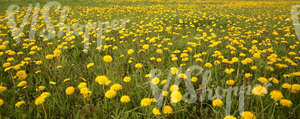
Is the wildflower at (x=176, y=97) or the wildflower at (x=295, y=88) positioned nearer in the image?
the wildflower at (x=176, y=97)

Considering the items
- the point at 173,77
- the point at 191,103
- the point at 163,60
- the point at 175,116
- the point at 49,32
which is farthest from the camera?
the point at 49,32

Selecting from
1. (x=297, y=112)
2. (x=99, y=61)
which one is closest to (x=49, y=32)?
(x=99, y=61)

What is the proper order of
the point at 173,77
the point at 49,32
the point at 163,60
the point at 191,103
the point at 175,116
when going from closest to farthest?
the point at 175,116
the point at 191,103
the point at 173,77
the point at 163,60
the point at 49,32

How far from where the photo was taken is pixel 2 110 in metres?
1.46

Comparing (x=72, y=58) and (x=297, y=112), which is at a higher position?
(x=72, y=58)

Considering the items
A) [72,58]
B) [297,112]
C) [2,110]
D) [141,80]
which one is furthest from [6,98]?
[297,112]

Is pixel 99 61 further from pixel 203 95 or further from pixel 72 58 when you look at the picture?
pixel 203 95

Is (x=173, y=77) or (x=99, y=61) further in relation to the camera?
(x=99, y=61)

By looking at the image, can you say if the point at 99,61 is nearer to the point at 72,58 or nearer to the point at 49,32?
the point at 72,58

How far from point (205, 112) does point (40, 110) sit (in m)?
1.57

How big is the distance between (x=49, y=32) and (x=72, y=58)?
6.84 ft

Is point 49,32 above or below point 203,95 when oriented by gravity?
above

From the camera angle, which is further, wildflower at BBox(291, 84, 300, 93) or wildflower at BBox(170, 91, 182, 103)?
wildflower at BBox(291, 84, 300, 93)

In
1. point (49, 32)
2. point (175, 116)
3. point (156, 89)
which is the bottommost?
point (175, 116)
